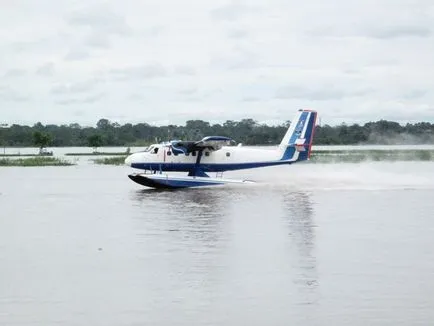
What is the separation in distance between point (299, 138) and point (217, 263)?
30168mm

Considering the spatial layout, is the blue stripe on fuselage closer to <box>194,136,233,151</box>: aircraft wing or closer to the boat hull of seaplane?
<box>194,136,233,151</box>: aircraft wing

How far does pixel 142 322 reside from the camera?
1291 cm

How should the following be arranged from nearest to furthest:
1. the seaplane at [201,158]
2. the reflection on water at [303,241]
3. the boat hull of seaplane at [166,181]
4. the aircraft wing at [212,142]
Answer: the reflection on water at [303,241] < the boat hull of seaplane at [166,181] < the seaplane at [201,158] < the aircraft wing at [212,142]

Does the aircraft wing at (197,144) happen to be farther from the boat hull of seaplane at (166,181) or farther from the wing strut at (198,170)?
the boat hull of seaplane at (166,181)

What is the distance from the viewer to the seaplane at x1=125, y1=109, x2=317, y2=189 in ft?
144

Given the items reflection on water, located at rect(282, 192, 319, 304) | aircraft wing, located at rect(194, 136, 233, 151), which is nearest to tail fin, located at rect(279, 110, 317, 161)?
aircraft wing, located at rect(194, 136, 233, 151)

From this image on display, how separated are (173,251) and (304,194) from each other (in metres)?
20.5

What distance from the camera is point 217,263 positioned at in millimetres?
17906

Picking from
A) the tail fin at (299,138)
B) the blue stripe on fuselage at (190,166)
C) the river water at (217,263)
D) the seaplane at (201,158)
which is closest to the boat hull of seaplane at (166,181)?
the seaplane at (201,158)

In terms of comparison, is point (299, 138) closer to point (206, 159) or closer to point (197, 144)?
point (206, 159)

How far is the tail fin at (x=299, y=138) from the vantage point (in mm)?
47250

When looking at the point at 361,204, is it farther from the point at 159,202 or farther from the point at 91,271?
the point at 91,271

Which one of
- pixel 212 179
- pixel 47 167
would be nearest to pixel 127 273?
pixel 212 179

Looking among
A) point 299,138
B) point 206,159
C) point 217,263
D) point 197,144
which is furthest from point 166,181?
point 217,263
